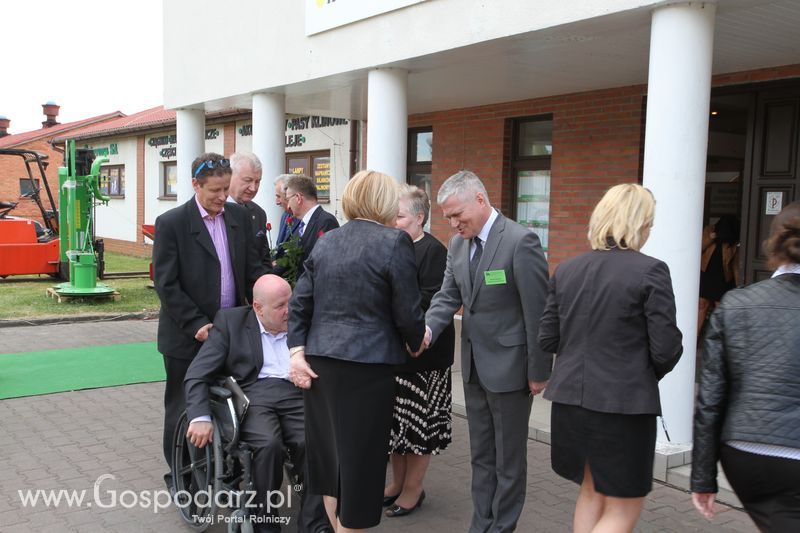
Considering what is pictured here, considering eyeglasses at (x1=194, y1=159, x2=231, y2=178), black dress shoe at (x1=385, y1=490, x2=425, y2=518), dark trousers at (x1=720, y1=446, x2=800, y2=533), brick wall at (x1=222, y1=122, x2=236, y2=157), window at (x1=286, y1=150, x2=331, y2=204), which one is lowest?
black dress shoe at (x1=385, y1=490, x2=425, y2=518)

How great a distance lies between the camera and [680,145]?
4.59m

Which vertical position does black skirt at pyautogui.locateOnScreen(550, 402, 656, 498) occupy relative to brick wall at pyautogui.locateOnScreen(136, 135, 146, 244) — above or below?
below

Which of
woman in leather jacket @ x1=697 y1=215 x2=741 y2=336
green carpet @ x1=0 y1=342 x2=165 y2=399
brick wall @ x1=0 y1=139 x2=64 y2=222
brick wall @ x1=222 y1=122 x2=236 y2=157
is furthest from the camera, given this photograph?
brick wall @ x1=0 y1=139 x2=64 y2=222

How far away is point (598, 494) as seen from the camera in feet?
10.0

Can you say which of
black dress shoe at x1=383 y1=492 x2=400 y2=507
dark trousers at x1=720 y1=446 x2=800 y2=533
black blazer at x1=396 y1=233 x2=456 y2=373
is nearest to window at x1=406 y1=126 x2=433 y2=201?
black blazer at x1=396 y1=233 x2=456 y2=373

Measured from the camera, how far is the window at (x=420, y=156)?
35.8ft

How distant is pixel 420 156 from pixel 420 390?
7.31 m

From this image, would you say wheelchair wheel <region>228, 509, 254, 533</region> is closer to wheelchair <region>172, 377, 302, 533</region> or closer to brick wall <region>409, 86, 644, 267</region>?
wheelchair <region>172, 377, 302, 533</region>

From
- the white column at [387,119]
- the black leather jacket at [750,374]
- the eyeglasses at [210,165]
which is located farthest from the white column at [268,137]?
the black leather jacket at [750,374]

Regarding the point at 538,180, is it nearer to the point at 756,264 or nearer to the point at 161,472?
the point at 756,264

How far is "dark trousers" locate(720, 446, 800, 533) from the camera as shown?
7.47 ft

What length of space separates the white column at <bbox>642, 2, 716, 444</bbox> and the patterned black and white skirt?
1571mm

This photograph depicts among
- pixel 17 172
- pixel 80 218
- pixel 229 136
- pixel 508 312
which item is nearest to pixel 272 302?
pixel 508 312

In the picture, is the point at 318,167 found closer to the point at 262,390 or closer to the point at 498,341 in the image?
the point at 262,390
